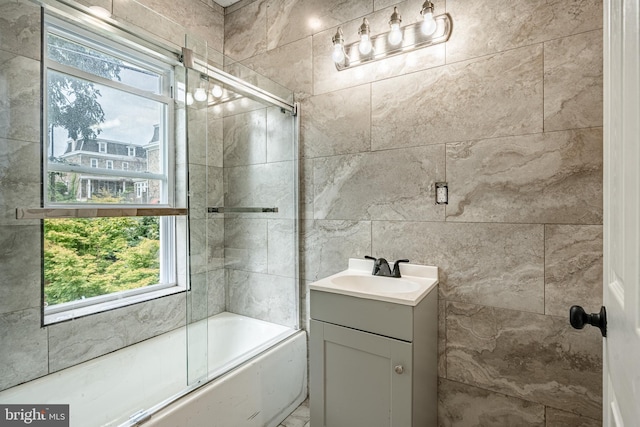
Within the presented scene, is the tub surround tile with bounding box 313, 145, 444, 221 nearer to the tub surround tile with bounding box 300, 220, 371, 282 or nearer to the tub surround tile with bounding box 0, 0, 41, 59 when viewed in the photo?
the tub surround tile with bounding box 300, 220, 371, 282

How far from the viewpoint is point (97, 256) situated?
1.75 m

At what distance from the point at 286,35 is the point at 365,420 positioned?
240 centimetres

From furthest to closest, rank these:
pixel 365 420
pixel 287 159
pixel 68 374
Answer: pixel 287 159, pixel 68 374, pixel 365 420

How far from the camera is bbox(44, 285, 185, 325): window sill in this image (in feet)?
5.30

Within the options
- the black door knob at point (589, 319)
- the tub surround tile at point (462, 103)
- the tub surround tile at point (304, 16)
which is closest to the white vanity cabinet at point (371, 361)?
the black door knob at point (589, 319)

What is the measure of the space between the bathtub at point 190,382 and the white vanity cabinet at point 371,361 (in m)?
0.38

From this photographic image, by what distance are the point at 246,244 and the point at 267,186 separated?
0.43 m

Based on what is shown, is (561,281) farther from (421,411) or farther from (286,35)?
(286,35)

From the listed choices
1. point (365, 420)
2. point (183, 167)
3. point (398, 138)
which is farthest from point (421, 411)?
point (183, 167)

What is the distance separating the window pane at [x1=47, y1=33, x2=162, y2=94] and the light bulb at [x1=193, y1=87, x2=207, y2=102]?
442mm

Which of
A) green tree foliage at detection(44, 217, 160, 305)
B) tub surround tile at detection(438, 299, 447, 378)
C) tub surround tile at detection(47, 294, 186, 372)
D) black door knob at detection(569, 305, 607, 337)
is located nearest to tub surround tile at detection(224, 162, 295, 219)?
green tree foliage at detection(44, 217, 160, 305)

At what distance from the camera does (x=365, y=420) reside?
54.5 inches

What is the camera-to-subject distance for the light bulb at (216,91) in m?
1.72

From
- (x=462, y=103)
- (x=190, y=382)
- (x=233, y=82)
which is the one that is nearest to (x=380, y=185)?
(x=462, y=103)
